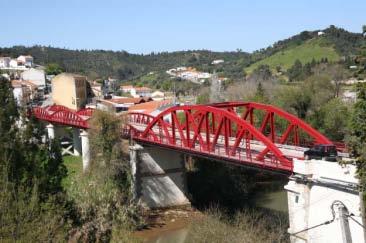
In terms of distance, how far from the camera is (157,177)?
39.4m

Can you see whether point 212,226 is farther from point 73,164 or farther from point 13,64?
point 13,64

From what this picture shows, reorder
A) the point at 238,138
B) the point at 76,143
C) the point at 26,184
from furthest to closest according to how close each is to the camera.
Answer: the point at 76,143 → the point at 238,138 → the point at 26,184

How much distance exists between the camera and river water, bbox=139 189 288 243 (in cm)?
3288

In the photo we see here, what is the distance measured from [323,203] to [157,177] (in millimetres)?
19200

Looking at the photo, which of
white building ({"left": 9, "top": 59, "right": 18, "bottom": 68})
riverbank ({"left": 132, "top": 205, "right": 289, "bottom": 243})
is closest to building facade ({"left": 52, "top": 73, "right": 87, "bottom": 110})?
riverbank ({"left": 132, "top": 205, "right": 289, "bottom": 243})

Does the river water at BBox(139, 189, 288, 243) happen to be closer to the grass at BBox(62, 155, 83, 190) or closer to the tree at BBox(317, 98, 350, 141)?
the tree at BBox(317, 98, 350, 141)

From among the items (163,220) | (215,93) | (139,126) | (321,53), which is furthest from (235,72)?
(163,220)

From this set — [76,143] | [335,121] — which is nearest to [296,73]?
[335,121]

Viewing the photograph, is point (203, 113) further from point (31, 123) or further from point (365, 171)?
point (365, 171)

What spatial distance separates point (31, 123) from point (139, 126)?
22.3 m

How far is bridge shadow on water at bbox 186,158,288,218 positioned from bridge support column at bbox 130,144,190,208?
5.44 feet

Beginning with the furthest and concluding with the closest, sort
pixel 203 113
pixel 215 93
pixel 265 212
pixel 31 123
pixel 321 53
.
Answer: pixel 321 53
pixel 215 93
pixel 265 212
pixel 203 113
pixel 31 123

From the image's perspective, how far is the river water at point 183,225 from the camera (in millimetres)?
32875

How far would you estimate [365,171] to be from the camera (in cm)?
1283
